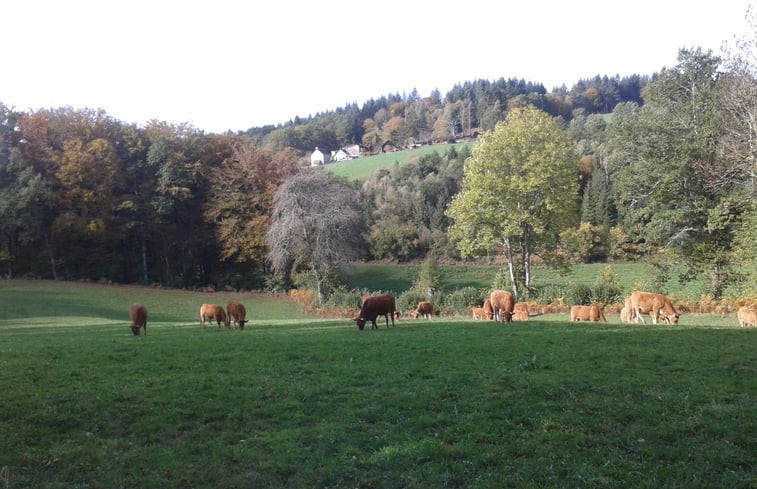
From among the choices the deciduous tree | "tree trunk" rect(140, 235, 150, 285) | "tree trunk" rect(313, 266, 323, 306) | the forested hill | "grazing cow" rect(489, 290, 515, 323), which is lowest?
"grazing cow" rect(489, 290, 515, 323)

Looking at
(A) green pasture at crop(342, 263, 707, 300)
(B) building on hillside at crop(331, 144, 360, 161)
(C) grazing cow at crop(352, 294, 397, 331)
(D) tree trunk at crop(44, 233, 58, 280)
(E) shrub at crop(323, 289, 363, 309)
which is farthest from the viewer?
(B) building on hillside at crop(331, 144, 360, 161)

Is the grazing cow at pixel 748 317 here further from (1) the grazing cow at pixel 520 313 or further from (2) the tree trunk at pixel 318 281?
(2) the tree trunk at pixel 318 281

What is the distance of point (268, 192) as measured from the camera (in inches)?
2060

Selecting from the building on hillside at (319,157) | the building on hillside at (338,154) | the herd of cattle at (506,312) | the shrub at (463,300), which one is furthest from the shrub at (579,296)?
the building on hillside at (338,154)

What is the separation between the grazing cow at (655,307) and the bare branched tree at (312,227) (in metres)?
26.9

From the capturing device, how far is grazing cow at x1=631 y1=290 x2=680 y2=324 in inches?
844

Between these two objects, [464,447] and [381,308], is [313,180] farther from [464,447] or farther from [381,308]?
[464,447]

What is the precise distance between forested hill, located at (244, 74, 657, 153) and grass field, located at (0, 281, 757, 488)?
105m

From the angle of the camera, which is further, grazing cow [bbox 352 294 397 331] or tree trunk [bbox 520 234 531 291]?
tree trunk [bbox 520 234 531 291]

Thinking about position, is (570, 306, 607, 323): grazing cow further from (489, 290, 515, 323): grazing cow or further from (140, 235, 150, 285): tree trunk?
(140, 235, 150, 285): tree trunk

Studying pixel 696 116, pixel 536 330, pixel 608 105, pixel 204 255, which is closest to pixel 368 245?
pixel 204 255

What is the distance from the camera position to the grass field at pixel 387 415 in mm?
6883

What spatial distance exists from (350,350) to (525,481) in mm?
8664

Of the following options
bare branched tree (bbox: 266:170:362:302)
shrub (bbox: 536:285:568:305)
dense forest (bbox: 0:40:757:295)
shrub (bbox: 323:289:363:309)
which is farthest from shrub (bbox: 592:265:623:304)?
bare branched tree (bbox: 266:170:362:302)
